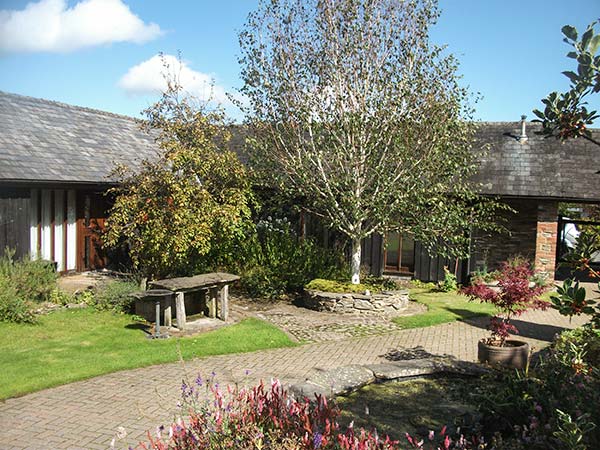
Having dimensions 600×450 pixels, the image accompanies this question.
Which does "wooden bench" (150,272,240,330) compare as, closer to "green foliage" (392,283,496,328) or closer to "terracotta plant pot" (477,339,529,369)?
"green foliage" (392,283,496,328)

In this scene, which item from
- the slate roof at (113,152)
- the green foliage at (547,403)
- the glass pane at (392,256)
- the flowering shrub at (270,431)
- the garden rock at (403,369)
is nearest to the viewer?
the flowering shrub at (270,431)

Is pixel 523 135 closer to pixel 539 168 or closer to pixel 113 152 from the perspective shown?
pixel 539 168

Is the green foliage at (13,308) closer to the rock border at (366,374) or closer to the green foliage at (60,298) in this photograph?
the green foliage at (60,298)

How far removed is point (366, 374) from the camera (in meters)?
7.01

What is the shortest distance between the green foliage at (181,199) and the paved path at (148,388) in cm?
386

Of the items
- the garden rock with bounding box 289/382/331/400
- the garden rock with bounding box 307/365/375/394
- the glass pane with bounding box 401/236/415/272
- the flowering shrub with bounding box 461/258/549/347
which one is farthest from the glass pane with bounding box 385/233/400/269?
the garden rock with bounding box 289/382/331/400

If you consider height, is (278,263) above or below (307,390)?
above

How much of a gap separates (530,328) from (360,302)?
3.92 metres

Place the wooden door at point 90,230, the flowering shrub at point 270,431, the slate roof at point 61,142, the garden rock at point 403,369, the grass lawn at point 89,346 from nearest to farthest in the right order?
the flowering shrub at point 270,431, the garden rock at point 403,369, the grass lawn at point 89,346, the slate roof at point 61,142, the wooden door at point 90,230

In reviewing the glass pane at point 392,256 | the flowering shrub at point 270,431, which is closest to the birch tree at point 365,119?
the glass pane at point 392,256

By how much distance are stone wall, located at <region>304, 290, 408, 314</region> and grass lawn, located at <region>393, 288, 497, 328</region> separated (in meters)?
0.56

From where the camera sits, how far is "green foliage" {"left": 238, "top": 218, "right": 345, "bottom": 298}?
14117 mm

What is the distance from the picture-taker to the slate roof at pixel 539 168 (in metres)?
16.2

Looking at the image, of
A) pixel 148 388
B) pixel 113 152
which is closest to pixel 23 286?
pixel 148 388
